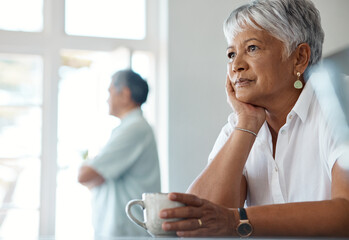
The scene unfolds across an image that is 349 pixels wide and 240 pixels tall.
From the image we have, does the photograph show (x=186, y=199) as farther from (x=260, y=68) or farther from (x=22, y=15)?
(x=22, y=15)

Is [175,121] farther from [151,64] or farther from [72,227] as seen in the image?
[72,227]

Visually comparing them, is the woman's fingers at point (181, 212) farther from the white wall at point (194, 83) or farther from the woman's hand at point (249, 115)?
the white wall at point (194, 83)

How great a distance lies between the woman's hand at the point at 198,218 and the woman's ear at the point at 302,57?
65cm

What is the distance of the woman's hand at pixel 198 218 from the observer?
807mm

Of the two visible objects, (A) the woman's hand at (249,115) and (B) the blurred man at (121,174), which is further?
(B) the blurred man at (121,174)

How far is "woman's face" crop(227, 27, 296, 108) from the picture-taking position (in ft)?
4.53

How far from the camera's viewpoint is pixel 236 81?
1.41m

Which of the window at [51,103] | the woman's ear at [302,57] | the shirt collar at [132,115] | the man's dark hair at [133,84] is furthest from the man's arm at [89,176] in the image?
the woman's ear at [302,57]

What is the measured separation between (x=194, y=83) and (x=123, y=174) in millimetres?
1152

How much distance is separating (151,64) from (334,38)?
53.9 inches

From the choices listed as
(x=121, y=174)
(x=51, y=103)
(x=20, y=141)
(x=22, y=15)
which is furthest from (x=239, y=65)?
(x=22, y=15)

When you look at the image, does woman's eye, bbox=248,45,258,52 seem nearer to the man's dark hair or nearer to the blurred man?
the blurred man

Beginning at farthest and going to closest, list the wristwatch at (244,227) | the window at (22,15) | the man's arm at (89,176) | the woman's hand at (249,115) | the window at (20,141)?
the window at (22,15), the window at (20,141), the man's arm at (89,176), the woman's hand at (249,115), the wristwatch at (244,227)

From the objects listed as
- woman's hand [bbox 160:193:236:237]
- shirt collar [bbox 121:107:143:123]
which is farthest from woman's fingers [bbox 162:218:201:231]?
shirt collar [bbox 121:107:143:123]
